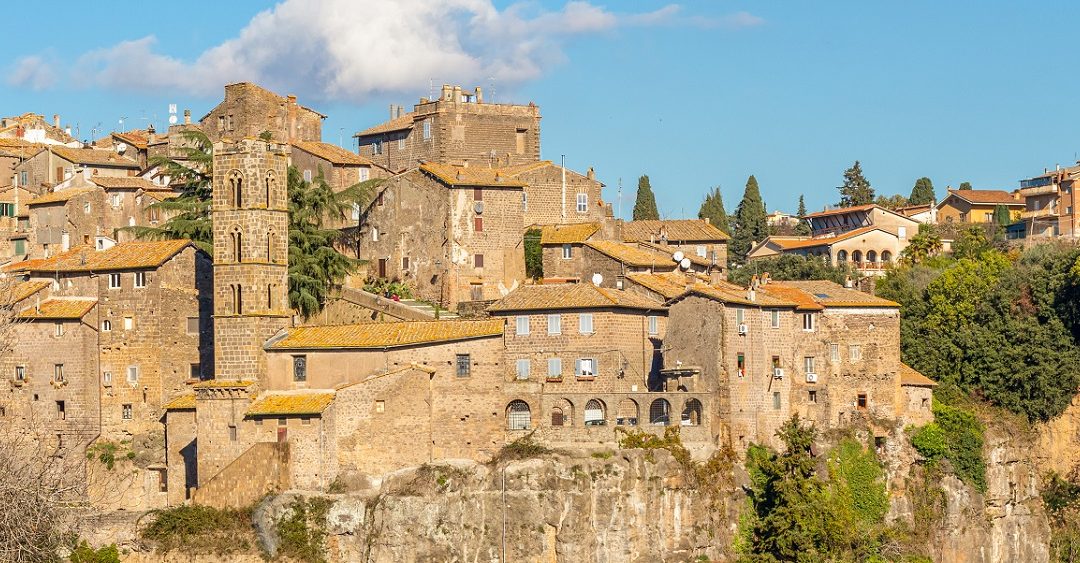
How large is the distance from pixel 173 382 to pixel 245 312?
6.85 meters

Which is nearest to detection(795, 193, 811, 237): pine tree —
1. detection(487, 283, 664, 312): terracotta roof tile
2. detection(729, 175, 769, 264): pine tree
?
→ detection(729, 175, 769, 264): pine tree

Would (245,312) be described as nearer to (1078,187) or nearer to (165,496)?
(165,496)

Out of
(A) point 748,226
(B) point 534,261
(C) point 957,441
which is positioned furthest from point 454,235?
(A) point 748,226

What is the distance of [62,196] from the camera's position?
94.2 metres

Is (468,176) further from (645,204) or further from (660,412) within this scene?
(645,204)

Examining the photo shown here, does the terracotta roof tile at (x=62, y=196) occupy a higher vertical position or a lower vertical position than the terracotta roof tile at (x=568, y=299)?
higher

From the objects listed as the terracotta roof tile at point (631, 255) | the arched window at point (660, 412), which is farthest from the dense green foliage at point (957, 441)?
the arched window at point (660, 412)

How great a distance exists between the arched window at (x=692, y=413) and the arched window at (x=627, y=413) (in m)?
1.90

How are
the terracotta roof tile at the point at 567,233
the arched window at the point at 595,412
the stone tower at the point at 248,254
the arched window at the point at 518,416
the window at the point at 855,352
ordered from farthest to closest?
the terracotta roof tile at the point at 567,233 < the window at the point at 855,352 < the stone tower at the point at 248,254 < the arched window at the point at 595,412 < the arched window at the point at 518,416

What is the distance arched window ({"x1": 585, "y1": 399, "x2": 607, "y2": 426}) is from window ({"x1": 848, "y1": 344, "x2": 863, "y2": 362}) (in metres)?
12.9

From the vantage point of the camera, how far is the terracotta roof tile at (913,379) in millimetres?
78938

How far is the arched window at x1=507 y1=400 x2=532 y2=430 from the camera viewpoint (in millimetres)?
70500

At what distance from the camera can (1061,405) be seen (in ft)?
275

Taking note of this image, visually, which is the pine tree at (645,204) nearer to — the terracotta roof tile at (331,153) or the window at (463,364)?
the terracotta roof tile at (331,153)
